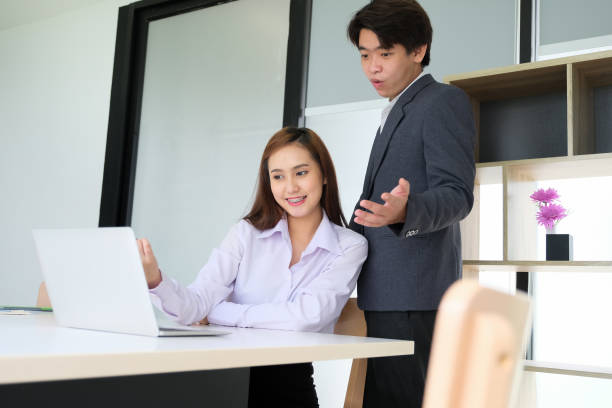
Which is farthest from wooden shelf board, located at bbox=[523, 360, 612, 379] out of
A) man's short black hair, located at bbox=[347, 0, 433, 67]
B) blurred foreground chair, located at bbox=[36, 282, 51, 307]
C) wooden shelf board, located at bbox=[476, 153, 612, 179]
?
blurred foreground chair, located at bbox=[36, 282, 51, 307]

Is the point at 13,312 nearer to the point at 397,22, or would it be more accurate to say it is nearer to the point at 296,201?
the point at 296,201

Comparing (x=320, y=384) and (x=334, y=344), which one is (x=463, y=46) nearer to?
(x=320, y=384)

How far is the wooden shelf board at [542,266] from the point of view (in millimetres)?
2021

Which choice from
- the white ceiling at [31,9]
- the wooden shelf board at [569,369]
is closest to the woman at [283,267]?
the wooden shelf board at [569,369]

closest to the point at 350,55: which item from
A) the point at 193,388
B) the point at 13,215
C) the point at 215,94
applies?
the point at 215,94

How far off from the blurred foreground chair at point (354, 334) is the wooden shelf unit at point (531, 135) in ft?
2.92

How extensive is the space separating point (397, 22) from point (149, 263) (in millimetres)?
860

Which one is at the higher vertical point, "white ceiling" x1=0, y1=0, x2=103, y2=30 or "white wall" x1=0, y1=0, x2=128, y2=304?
"white ceiling" x1=0, y1=0, x2=103, y2=30

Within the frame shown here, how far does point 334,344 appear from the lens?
90 centimetres

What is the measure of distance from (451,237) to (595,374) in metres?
1.04

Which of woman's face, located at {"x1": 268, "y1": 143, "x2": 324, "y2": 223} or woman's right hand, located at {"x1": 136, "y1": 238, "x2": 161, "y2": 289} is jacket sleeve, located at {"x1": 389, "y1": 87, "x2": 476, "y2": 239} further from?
woman's right hand, located at {"x1": 136, "y1": 238, "x2": 161, "y2": 289}

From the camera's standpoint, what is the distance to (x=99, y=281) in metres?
0.97

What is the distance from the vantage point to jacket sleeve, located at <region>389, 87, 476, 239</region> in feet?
4.12

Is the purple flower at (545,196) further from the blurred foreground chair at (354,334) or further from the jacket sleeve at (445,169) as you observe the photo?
the blurred foreground chair at (354,334)
